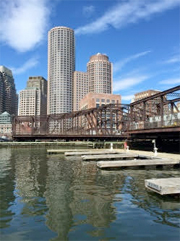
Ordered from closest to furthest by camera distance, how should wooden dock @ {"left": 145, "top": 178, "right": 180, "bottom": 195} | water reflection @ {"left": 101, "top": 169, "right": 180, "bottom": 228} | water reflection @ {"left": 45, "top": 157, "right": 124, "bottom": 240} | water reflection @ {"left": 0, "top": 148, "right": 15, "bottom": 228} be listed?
water reflection @ {"left": 45, "top": 157, "right": 124, "bottom": 240} → water reflection @ {"left": 0, "top": 148, "right": 15, "bottom": 228} → water reflection @ {"left": 101, "top": 169, "right": 180, "bottom": 228} → wooden dock @ {"left": 145, "top": 178, "right": 180, "bottom": 195}

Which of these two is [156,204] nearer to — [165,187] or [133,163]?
[165,187]

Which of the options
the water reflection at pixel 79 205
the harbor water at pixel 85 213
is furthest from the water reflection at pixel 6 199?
the water reflection at pixel 79 205

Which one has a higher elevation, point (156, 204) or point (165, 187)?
point (165, 187)

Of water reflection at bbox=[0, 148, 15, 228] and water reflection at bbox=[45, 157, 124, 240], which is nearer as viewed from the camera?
water reflection at bbox=[45, 157, 124, 240]

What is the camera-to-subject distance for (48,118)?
114 meters

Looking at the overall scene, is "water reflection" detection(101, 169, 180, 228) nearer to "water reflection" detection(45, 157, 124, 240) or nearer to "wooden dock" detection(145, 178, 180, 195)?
"wooden dock" detection(145, 178, 180, 195)

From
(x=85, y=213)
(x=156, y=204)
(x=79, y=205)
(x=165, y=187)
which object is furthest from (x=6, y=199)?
(x=165, y=187)

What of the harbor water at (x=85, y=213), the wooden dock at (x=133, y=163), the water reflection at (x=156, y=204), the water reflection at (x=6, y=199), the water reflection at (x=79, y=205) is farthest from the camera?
the wooden dock at (x=133, y=163)

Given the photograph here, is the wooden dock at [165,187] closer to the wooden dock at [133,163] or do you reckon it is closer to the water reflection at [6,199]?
the water reflection at [6,199]

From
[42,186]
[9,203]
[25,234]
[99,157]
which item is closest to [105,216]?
[25,234]

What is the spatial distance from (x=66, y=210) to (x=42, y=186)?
6.86m

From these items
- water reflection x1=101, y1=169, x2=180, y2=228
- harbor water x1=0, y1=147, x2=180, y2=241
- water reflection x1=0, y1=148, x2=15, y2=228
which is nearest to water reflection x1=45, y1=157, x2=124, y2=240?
harbor water x1=0, y1=147, x2=180, y2=241

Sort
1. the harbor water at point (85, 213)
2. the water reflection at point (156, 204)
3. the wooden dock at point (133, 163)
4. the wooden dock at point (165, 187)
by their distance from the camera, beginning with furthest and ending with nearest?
the wooden dock at point (133, 163) < the wooden dock at point (165, 187) < the water reflection at point (156, 204) < the harbor water at point (85, 213)

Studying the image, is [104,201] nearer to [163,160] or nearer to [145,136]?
[163,160]
